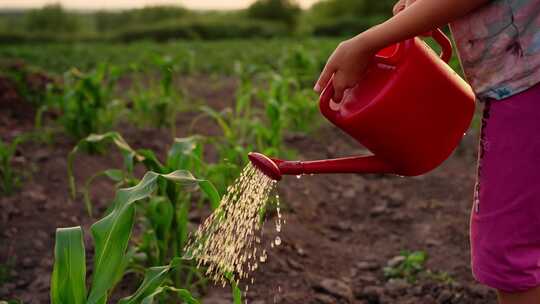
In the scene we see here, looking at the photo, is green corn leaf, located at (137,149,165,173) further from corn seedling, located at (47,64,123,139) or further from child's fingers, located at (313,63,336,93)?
corn seedling, located at (47,64,123,139)

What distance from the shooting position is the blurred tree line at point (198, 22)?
14781mm

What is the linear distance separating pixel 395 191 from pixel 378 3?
15.5 m

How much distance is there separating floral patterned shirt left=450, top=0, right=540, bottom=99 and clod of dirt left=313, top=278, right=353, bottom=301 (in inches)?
42.6

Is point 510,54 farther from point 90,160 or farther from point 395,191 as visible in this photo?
point 90,160

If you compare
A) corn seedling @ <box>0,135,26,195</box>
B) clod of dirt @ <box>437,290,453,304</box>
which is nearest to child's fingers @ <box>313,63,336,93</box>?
clod of dirt @ <box>437,290,453,304</box>

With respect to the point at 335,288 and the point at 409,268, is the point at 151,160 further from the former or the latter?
the point at 409,268

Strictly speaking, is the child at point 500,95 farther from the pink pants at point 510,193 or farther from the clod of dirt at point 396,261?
the clod of dirt at point 396,261

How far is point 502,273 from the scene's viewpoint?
4.79 ft

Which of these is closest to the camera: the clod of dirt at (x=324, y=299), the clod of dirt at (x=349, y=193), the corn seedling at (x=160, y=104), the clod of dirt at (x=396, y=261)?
the clod of dirt at (x=324, y=299)

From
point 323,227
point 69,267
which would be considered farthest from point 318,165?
point 323,227

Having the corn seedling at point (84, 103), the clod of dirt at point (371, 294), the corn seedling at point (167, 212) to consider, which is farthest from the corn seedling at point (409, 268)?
the corn seedling at point (84, 103)

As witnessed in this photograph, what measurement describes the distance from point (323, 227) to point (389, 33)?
1.87 m

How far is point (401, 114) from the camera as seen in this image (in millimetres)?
1444

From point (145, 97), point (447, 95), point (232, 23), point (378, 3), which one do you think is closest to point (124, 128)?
point (145, 97)
